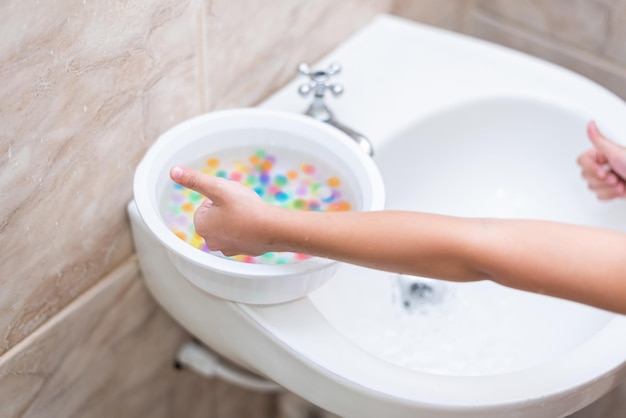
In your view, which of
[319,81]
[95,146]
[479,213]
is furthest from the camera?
[479,213]

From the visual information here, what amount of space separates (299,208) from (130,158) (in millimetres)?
176

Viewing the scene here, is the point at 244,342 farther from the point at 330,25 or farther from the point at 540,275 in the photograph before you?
the point at 330,25

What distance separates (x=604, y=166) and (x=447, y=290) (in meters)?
0.23

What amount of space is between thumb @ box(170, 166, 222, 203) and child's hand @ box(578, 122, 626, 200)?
17.8 inches

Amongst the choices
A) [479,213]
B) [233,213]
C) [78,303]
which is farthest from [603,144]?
[78,303]

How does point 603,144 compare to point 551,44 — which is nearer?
point 603,144

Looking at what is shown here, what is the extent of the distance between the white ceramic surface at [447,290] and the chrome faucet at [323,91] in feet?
0.22

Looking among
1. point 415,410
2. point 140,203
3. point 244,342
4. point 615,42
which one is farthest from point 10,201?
point 615,42

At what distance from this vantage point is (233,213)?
0.65 metres

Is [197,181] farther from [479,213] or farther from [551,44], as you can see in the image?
[551,44]

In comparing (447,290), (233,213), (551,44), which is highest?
(233,213)

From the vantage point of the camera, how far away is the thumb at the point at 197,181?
65cm

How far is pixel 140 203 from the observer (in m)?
0.70

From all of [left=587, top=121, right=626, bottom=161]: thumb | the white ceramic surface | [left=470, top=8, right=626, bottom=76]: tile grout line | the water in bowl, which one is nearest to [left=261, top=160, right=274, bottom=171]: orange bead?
the water in bowl
